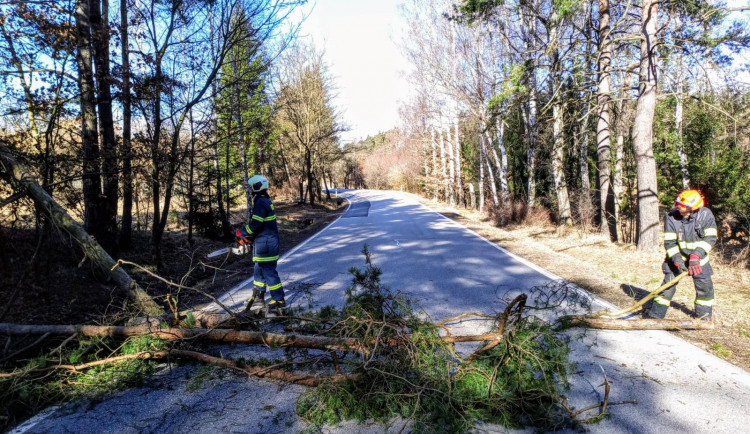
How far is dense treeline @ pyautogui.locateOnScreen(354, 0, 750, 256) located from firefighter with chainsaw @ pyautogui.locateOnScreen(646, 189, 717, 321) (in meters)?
4.72

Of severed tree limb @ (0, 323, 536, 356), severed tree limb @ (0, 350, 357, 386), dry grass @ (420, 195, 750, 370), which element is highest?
severed tree limb @ (0, 323, 536, 356)

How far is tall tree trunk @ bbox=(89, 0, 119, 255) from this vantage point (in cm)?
820

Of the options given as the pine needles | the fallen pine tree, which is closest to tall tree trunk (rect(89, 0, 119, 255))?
the fallen pine tree

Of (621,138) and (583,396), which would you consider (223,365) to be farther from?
(621,138)

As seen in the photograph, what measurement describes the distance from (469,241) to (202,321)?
931 cm

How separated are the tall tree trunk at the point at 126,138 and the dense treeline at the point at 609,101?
9570 millimetres

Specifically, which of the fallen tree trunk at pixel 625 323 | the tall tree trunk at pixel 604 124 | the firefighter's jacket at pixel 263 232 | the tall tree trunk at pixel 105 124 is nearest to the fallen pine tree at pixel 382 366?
the fallen tree trunk at pixel 625 323

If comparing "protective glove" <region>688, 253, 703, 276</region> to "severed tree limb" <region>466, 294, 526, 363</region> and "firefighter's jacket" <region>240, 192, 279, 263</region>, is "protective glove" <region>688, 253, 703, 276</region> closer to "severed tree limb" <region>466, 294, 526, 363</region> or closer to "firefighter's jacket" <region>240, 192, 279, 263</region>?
"severed tree limb" <region>466, 294, 526, 363</region>

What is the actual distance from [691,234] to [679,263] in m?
0.40

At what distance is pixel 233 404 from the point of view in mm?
3629

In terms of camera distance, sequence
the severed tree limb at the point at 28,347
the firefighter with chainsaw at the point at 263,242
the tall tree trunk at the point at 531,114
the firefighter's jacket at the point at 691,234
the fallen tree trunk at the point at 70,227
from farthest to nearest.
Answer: the tall tree trunk at the point at 531,114, the firefighter with chainsaw at the point at 263,242, the fallen tree trunk at the point at 70,227, the firefighter's jacket at the point at 691,234, the severed tree limb at the point at 28,347

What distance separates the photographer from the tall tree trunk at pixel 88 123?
8055mm

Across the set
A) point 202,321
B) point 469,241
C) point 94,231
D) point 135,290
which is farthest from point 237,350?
point 469,241

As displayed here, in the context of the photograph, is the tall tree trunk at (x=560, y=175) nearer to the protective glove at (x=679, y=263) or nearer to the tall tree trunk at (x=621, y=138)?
the tall tree trunk at (x=621, y=138)
